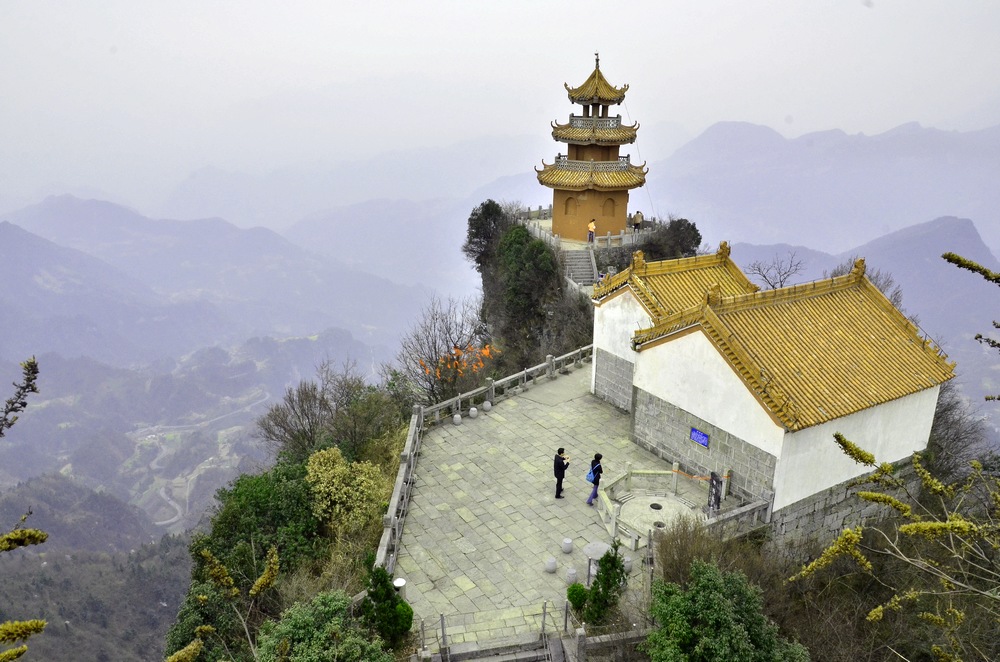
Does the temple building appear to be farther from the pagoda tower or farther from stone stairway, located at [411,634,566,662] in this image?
the pagoda tower

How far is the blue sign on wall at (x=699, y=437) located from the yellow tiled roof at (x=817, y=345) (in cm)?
222

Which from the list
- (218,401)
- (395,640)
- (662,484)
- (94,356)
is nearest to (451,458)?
(662,484)

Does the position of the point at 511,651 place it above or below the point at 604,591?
below

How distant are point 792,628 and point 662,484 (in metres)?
5.30

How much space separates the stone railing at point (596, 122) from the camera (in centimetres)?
3691

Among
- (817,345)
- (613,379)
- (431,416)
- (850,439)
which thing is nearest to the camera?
(850,439)

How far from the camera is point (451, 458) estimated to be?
17969 millimetres

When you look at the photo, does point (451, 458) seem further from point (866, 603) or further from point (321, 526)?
point (866, 603)

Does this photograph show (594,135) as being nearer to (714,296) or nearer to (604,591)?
(714,296)

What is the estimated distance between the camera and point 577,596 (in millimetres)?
11789

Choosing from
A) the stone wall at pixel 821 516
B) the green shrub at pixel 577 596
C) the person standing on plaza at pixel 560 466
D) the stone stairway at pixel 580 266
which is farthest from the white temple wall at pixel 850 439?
the stone stairway at pixel 580 266

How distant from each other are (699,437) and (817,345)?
3641mm

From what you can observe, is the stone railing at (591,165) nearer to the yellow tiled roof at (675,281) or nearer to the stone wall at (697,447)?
the yellow tiled roof at (675,281)

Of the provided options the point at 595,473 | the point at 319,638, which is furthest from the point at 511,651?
the point at 595,473
